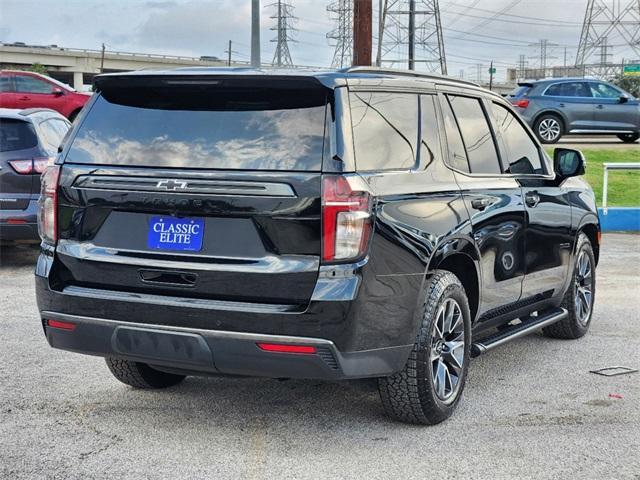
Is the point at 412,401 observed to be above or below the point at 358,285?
below

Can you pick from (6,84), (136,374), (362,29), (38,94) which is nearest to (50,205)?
(136,374)

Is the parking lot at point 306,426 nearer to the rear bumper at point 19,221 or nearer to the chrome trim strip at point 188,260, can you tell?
the chrome trim strip at point 188,260

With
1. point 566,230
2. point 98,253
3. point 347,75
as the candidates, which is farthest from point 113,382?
point 566,230

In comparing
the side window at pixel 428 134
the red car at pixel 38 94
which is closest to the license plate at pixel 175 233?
the side window at pixel 428 134

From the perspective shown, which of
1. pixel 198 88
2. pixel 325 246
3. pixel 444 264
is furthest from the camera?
pixel 444 264

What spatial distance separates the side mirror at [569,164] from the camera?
6816 millimetres

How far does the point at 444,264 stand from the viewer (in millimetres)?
5242

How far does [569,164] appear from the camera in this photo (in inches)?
269

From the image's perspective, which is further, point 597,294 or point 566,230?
point 597,294

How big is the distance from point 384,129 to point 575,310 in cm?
307

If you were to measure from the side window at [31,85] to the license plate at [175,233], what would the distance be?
21.5 metres

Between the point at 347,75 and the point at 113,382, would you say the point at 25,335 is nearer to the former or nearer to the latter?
the point at 113,382

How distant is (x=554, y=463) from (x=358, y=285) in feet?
4.15

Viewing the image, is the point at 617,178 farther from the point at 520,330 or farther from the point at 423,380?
the point at 423,380
